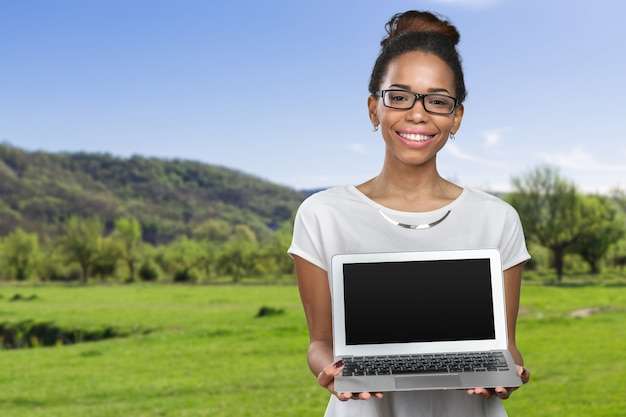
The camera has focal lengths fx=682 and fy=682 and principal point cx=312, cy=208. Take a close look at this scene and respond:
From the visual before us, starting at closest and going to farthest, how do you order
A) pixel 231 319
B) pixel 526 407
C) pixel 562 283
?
pixel 526 407 < pixel 231 319 < pixel 562 283

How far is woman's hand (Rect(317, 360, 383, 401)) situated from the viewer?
4.17ft

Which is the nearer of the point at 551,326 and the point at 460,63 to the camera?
the point at 460,63

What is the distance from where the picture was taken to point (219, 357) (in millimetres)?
14695

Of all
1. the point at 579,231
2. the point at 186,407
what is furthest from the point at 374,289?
the point at 579,231

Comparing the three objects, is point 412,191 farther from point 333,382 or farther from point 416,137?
point 333,382

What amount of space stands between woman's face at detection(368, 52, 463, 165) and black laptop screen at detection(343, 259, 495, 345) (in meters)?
0.25

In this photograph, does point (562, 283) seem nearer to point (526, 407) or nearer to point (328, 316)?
point (526, 407)

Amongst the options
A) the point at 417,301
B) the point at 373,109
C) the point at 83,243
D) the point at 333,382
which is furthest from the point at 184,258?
the point at 333,382

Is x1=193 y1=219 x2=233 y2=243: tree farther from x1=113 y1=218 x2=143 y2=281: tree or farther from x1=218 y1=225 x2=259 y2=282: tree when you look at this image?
x1=113 y1=218 x2=143 y2=281: tree

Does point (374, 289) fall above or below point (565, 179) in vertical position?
below

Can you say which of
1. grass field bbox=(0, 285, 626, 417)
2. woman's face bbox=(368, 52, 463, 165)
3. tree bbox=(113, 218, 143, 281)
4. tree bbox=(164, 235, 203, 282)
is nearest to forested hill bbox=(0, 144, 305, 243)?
tree bbox=(113, 218, 143, 281)

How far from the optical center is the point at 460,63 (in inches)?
62.2

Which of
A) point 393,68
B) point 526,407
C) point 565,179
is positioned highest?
point 565,179

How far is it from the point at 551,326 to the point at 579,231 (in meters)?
6.76
